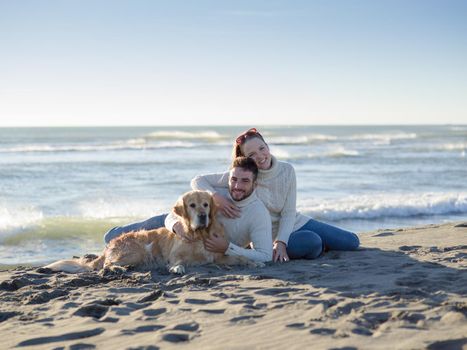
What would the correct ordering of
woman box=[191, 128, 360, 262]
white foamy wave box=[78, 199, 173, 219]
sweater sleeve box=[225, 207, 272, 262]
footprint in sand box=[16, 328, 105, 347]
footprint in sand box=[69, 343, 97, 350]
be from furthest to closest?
white foamy wave box=[78, 199, 173, 219], woman box=[191, 128, 360, 262], sweater sleeve box=[225, 207, 272, 262], footprint in sand box=[16, 328, 105, 347], footprint in sand box=[69, 343, 97, 350]

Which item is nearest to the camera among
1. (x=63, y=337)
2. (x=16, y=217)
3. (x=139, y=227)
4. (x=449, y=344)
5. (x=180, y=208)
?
(x=449, y=344)

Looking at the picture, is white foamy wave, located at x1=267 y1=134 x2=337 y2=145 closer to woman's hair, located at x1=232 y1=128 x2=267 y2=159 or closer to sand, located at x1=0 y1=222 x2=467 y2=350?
woman's hair, located at x1=232 y1=128 x2=267 y2=159

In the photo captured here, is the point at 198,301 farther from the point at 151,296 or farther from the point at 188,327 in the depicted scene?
the point at 188,327

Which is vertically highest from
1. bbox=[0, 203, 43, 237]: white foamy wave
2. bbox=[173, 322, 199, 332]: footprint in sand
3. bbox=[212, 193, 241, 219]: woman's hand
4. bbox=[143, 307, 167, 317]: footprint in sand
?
bbox=[212, 193, 241, 219]: woman's hand

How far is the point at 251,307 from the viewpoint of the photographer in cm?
407

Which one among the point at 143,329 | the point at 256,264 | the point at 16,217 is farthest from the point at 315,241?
the point at 16,217

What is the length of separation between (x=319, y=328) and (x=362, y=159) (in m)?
23.8

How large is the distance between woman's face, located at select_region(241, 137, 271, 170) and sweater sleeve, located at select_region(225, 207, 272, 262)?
0.50 metres

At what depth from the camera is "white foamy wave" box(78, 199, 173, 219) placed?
1104 cm

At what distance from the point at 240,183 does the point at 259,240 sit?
0.61 meters

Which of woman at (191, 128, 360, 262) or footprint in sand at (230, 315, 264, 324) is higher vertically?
woman at (191, 128, 360, 262)

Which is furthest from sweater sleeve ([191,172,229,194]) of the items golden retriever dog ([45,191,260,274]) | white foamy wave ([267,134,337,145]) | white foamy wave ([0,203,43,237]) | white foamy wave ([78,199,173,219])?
white foamy wave ([267,134,337,145])

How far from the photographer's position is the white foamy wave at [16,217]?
890 centimetres

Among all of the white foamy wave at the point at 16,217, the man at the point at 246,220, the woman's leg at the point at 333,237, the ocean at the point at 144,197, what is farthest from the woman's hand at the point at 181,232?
the white foamy wave at the point at 16,217
